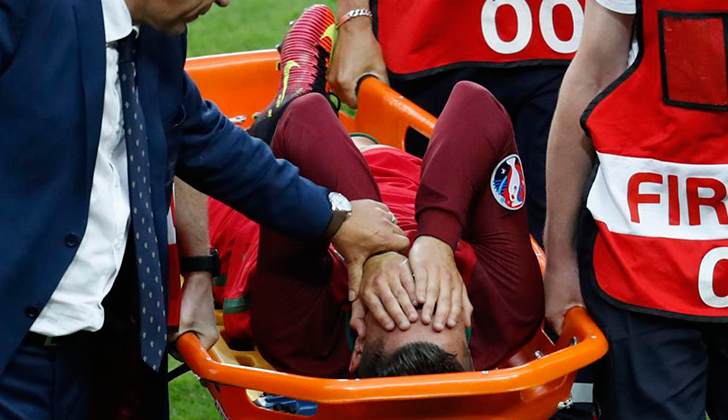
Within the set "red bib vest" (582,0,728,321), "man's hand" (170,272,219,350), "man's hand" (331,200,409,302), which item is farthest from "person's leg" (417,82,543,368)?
"man's hand" (170,272,219,350)

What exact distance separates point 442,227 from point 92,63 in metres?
0.91

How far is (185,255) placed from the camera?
9.18 feet

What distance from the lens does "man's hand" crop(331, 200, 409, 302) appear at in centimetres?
265

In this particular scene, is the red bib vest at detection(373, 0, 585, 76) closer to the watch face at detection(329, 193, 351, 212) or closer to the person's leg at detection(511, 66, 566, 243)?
the person's leg at detection(511, 66, 566, 243)

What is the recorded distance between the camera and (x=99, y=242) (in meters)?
2.15

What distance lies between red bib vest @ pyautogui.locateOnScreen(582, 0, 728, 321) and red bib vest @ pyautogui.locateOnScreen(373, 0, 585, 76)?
109 cm

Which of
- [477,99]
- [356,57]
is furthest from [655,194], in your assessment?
[356,57]

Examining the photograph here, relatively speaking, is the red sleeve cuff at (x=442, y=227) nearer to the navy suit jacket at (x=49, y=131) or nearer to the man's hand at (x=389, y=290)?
the man's hand at (x=389, y=290)

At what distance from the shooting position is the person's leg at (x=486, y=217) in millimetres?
2760

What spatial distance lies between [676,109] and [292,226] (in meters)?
0.73

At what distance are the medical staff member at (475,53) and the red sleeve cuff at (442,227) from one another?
84 cm

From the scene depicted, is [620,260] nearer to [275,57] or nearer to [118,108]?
[118,108]

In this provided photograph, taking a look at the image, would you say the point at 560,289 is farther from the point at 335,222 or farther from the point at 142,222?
the point at 142,222

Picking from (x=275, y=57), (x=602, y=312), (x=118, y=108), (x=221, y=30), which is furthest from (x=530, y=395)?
(x=221, y=30)
